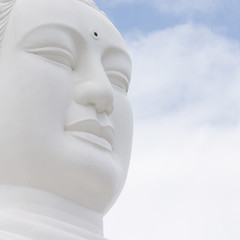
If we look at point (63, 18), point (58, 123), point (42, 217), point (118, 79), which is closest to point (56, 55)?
point (63, 18)

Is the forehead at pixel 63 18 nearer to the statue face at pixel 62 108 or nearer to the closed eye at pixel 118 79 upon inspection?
the statue face at pixel 62 108

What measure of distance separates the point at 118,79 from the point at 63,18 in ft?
2.26

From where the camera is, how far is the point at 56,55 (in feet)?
17.0

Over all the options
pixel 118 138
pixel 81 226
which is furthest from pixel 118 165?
pixel 81 226

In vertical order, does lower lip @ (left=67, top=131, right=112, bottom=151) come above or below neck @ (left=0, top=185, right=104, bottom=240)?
above

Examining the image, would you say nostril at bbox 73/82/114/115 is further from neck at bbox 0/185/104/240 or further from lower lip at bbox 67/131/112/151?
neck at bbox 0/185/104/240

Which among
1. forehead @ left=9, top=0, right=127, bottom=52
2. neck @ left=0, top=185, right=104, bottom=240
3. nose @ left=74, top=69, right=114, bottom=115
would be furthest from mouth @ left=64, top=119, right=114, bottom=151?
forehead @ left=9, top=0, right=127, bottom=52

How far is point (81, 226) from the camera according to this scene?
4.92 m

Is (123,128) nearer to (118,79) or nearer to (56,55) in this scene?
(118,79)

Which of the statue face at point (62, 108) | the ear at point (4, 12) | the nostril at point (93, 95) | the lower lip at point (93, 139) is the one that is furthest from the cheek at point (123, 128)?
the ear at point (4, 12)

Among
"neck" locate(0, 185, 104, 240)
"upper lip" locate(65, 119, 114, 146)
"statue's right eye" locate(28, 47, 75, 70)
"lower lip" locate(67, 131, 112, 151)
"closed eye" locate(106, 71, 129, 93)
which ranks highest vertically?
"closed eye" locate(106, 71, 129, 93)

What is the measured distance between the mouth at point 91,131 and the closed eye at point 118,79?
1.80ft

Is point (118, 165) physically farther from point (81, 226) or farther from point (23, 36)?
point (23, 36)

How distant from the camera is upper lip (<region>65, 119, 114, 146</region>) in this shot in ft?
16.5
